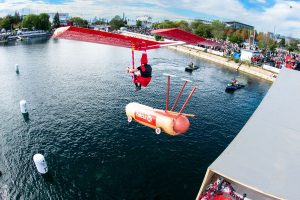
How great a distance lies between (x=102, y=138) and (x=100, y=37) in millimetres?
25753

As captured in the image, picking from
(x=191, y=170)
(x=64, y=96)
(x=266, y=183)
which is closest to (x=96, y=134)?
(x=191, y=170)

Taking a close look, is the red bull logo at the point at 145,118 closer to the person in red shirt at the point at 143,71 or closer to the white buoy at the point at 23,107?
the person in red shirt at the point at 143,71

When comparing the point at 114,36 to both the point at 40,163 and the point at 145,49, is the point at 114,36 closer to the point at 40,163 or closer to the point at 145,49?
the point at 145,49

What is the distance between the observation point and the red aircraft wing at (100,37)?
21.5m

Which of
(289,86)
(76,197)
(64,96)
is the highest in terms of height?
(289,86)

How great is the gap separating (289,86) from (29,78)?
76.7 m

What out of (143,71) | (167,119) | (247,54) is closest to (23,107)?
(143,71)

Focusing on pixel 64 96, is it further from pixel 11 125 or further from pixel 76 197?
pixel 76 197

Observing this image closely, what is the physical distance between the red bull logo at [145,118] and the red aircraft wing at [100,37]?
817 cm

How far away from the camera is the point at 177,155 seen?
141 feet

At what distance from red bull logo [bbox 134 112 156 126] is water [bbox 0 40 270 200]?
427 inches

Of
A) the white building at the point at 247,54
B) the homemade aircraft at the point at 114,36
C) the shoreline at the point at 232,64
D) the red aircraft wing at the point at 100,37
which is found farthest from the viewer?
the white building at the point at 247,54

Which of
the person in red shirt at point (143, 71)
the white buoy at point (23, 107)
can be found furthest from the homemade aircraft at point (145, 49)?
the white buoy at point (23, 107)

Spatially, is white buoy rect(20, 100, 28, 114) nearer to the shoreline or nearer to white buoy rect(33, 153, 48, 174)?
white buoy rect(33, 153, 48, 174)
